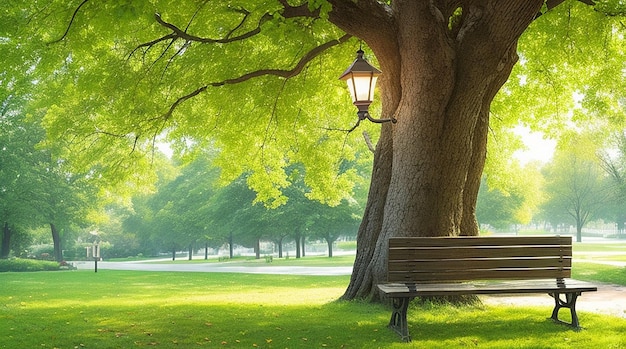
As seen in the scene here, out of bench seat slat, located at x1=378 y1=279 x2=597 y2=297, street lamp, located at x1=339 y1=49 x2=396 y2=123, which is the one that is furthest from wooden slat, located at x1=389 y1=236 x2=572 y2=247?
street lamp, located at x1=339 y1=49 x2=396 y2=123

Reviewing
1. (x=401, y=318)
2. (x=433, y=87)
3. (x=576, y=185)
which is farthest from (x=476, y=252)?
(x=576, y=185)

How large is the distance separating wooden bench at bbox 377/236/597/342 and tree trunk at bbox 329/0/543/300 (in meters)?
1.91

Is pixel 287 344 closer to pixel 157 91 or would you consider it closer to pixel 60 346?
pixel 60 346

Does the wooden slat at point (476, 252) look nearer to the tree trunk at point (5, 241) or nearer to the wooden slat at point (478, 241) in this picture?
the wooden slat at point (478, 241)


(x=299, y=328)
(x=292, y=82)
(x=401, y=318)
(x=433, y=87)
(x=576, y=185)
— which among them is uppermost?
(x=576, y=185)

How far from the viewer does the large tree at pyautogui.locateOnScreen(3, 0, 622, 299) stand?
9.65 metres

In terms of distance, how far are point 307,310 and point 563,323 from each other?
12.7ft

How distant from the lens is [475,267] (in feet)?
25.5

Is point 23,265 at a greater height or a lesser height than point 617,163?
lesser

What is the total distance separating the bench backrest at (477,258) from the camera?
24.6 feet

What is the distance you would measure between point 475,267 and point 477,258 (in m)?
0.12

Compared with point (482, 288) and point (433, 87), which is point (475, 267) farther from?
point (433, 87)

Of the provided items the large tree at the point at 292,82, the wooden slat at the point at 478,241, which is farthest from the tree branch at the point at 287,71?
the wooden slat at the point at 478,241

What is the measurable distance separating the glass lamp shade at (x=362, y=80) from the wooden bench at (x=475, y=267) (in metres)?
2.62
